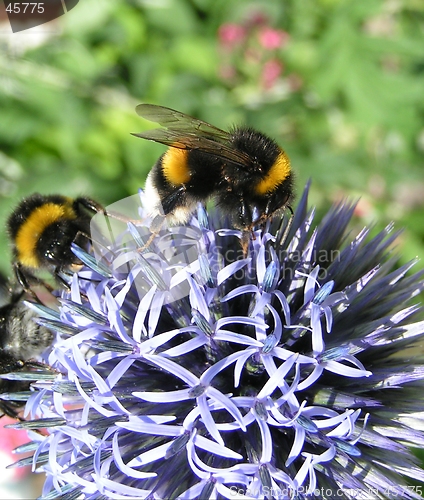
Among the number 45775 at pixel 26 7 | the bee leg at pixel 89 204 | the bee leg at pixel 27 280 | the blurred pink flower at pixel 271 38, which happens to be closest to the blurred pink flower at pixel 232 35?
the blurred pink flower at pixel 271 38

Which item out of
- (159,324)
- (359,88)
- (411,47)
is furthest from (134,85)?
(159,324)

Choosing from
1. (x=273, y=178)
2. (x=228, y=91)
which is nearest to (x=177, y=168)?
(x=273, y=178)

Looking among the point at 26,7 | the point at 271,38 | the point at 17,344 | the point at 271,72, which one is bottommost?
the point at 17,344

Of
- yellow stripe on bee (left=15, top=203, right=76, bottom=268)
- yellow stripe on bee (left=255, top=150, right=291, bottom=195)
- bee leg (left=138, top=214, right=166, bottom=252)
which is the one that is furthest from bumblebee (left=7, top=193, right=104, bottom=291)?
yellow stripe on bee (left=255, top=150, right=291, bottom=195)

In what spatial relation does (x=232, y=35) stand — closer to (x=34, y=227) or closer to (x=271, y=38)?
(x=271, y=38)

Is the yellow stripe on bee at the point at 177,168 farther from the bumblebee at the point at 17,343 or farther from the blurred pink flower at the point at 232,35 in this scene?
the blurred pink flower at the point at 232,35
